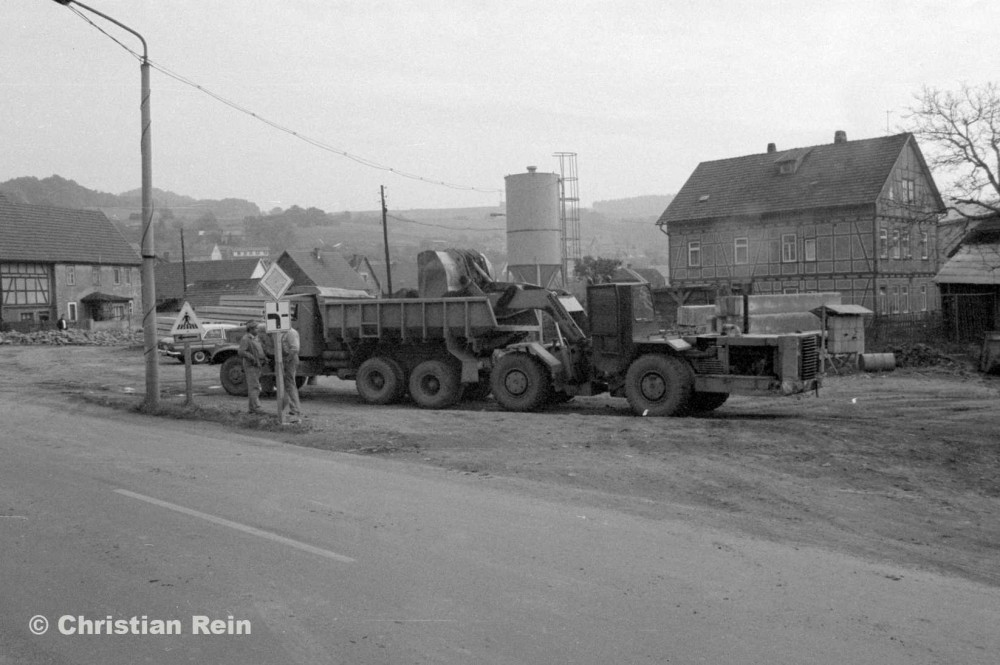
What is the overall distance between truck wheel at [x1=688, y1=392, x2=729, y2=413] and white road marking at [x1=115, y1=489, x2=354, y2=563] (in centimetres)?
986

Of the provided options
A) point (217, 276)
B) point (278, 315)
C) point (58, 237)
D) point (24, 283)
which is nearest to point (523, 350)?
point (278, 315)

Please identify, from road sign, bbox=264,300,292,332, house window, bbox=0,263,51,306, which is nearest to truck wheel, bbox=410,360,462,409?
road sign, bbox=264,300,292,332

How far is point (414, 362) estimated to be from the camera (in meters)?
18.9

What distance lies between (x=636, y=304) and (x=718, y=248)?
29337 millimetres

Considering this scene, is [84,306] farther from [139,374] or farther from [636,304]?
[636,304]

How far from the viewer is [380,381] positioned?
746 inches

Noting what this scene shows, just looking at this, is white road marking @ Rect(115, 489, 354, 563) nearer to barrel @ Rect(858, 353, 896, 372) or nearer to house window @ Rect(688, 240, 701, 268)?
barrel @ Rect(858, 353, 896, 372)

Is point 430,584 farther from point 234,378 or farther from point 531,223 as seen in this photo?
point 531,223

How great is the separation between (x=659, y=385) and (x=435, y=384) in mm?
4860

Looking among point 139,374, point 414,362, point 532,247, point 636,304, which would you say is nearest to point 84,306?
point 532,247

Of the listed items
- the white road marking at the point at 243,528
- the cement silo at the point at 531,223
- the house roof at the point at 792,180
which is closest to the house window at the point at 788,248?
the house roof at the point at 792,180

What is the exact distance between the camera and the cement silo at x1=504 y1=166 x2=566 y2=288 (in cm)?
4406

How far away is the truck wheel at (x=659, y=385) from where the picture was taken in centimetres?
1554

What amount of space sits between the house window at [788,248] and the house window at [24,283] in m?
48.1
